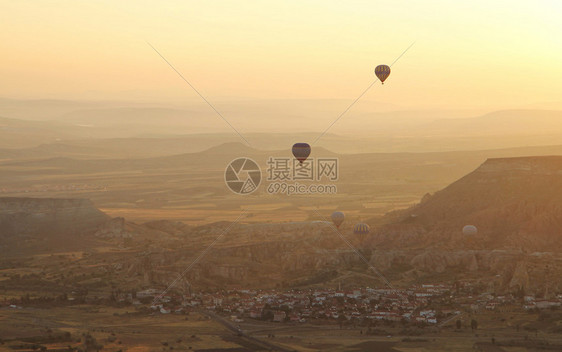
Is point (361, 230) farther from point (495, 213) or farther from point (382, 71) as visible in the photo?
point (382, 71)

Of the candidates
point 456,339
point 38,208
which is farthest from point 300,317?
point 38,208

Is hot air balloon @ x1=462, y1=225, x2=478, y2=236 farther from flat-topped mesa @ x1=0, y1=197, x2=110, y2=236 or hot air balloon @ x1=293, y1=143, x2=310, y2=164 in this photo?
flat-topped mesa @ x1=0, y1=197, x2=110, y2=236

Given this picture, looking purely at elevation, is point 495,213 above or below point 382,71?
below

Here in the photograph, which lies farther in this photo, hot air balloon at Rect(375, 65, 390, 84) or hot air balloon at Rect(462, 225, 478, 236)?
hot air balloon at Rect(375, 65, 390, 84)

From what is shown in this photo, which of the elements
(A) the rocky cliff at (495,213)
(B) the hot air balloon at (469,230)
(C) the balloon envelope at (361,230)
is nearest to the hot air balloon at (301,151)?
(C) the balloon envelope at (361,230)

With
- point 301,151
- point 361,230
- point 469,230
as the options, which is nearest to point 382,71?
point 301,151

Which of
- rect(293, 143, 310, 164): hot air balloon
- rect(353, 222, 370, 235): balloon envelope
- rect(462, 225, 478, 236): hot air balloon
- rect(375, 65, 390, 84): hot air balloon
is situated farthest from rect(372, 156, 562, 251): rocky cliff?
rect(375, 65, 390, 84): hot air balloon
